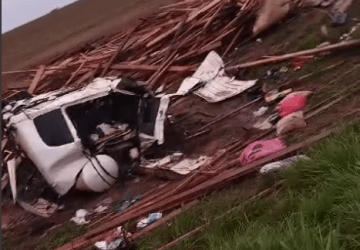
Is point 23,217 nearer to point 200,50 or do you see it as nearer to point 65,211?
point 65,211

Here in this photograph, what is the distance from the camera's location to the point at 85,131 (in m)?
6.78

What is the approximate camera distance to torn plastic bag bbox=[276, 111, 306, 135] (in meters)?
6.15

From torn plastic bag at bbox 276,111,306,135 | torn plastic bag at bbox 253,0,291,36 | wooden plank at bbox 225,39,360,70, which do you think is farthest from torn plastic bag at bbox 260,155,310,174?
torn plastic bag at bbox 253,0,291,36

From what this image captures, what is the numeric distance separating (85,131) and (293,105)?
223 centimetres

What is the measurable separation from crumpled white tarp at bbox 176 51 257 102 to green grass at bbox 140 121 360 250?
2344 millimetres

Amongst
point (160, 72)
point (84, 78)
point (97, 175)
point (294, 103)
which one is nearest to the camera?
point (97, 175)

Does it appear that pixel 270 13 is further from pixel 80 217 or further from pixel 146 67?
pixel 80 217

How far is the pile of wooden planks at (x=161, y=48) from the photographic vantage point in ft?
25.5

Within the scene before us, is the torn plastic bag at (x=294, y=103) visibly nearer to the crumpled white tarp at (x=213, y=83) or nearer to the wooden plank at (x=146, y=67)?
the crumpled white tarp at (x=213, y=83)

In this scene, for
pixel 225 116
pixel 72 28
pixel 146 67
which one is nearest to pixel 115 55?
pixel 146 67

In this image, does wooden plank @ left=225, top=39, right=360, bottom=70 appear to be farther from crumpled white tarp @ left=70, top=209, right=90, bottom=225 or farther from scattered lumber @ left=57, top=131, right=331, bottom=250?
crumpled white tarp @ left=70, top=209, right=90, bottom=225

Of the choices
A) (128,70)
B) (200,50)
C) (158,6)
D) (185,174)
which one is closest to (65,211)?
(185,174)

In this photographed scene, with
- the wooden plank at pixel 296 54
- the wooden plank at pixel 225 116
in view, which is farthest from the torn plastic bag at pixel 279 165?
the wooden plank at pixel 296 54

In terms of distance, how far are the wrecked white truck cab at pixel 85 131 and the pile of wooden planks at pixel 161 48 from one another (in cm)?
42
